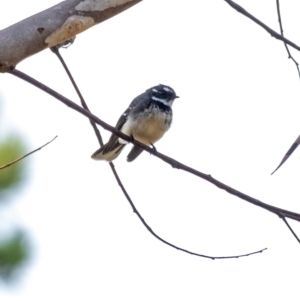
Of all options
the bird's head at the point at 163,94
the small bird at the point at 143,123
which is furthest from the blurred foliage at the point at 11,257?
the bird's head at the point at 163,94

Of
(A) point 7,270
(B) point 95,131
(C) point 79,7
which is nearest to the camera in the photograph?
(C) point 79,7

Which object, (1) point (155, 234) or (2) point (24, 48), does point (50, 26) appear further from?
(1) point (155, 234)

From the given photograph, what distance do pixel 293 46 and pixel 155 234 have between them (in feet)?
3.29

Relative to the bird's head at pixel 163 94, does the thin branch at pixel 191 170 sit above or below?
below

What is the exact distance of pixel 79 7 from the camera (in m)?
2.22

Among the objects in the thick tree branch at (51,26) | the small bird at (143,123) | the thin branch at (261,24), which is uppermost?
the small bird at (143,123)

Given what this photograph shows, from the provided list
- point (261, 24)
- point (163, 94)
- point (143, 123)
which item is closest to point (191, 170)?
point (261, 24)

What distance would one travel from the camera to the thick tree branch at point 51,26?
2053 millimetres

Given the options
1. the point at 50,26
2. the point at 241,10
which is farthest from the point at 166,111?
the point at 50,26

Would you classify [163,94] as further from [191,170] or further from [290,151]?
[290,151]

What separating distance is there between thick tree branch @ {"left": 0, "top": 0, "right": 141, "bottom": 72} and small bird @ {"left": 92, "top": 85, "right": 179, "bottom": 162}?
7.92 ft

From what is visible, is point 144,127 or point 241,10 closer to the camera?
point 241,10

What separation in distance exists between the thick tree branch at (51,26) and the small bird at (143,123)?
2.41 m

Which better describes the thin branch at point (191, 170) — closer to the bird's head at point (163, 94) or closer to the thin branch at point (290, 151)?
the thin branch at point (290, 151)
